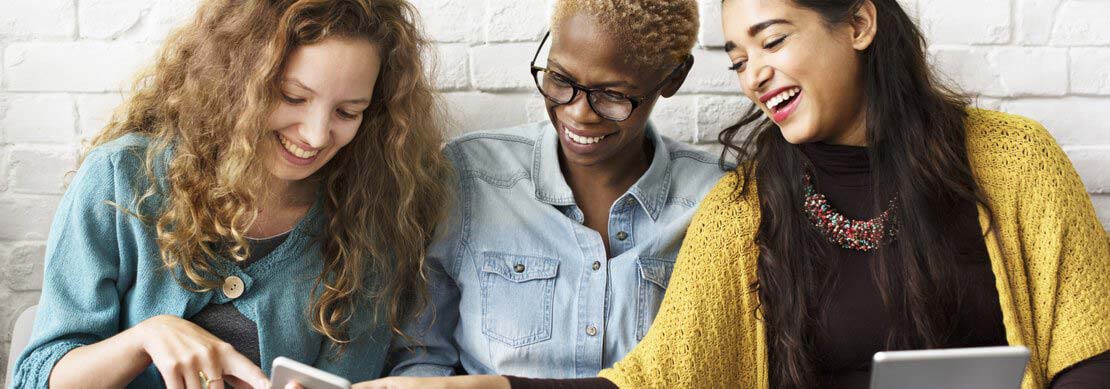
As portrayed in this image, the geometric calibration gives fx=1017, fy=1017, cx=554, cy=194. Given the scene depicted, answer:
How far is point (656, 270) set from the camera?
1.57m

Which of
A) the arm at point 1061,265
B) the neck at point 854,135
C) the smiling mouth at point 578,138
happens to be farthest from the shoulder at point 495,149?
the arm at point 1061,265

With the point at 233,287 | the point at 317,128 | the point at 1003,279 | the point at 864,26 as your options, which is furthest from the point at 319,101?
the point at 1003,279

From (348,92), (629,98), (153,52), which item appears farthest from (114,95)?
(629,98)

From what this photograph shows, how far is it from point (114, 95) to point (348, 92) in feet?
1.74

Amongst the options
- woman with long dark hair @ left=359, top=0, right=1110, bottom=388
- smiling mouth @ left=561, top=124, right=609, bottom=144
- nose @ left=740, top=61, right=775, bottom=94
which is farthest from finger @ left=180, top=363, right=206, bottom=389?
nose @ left=740, top=61, right=775, bottom=94

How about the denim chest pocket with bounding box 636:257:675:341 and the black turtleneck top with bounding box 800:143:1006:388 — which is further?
the denim chest pocket with bounding box 636:257:675:341

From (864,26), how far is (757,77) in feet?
0.56

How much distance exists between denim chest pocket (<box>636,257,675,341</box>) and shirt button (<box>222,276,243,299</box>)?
0.58 metres

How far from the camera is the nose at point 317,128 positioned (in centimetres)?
134

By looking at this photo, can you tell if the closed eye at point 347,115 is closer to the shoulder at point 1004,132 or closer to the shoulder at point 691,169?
the shoulder at point 691,169

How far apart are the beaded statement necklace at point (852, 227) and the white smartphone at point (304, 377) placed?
78 cm

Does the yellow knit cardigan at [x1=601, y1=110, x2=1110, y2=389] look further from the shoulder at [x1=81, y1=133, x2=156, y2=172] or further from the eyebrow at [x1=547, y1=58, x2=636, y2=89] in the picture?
the shoulder at [x1=81, y1=133, x2=156, y2=172]

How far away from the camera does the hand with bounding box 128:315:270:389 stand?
1.25 metres

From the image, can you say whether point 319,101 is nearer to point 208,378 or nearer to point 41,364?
point 208,378
